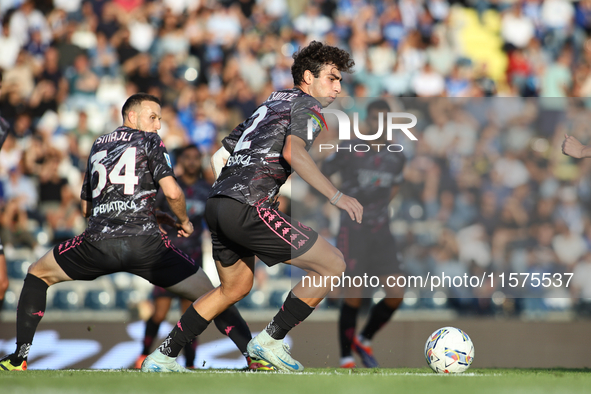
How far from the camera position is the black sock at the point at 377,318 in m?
6.79

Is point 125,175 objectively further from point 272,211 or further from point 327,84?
point 327,84

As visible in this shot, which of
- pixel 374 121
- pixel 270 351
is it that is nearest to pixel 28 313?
pixel 270 351

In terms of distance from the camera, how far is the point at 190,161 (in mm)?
7129

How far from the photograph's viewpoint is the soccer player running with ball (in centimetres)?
462

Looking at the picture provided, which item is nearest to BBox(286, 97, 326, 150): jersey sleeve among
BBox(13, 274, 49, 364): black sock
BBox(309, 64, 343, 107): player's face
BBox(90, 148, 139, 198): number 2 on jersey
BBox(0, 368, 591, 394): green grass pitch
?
BBox(309, 64, 343, 107): player's face

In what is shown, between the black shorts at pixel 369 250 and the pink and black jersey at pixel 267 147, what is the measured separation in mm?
2209

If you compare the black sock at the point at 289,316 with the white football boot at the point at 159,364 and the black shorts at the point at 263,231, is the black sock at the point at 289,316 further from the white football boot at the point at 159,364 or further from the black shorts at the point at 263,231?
the white football boot at the point at 159,364

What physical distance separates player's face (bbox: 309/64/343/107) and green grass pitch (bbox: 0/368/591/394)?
194cm

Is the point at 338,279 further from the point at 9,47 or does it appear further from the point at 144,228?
the point at 9,47

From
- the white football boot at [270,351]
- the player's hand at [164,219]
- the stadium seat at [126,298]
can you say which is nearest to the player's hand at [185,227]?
the player's hand at [164,219]

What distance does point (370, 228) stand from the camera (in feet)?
22.9

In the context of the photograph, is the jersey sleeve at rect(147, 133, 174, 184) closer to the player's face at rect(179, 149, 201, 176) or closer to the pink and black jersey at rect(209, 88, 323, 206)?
the pink and black jersey at rect(209, 88, 323, 206)

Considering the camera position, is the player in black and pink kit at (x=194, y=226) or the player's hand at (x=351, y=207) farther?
the player in black and pink kit at (x=194, y=226)

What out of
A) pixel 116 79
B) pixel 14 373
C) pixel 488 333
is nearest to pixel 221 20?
pixel 116 79
